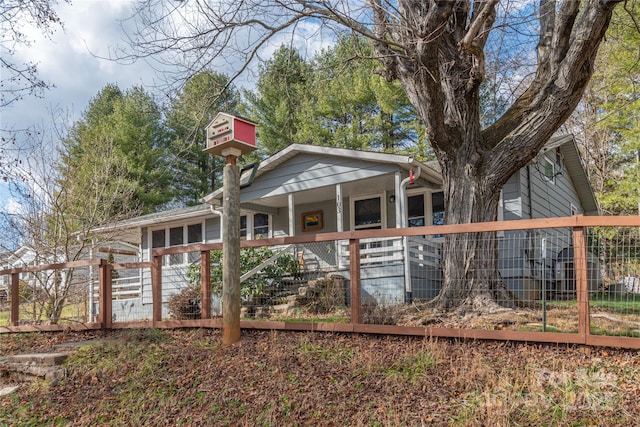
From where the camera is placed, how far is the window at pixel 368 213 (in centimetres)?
1176

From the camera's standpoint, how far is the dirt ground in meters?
3.43

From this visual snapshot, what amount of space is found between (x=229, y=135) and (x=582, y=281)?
3.95 metres

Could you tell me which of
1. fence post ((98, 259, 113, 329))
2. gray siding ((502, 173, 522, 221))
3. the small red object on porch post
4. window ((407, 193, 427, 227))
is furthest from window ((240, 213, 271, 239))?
the small red object on porch post

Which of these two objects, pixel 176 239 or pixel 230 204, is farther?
pixel 176 239

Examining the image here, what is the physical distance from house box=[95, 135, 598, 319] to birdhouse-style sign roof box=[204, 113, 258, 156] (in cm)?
319

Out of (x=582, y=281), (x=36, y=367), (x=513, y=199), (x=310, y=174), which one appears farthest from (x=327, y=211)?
(x=582, y=281)

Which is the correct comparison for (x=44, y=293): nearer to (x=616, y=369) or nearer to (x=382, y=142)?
(x=616, y=369)

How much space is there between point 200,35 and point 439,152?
12.0 feet

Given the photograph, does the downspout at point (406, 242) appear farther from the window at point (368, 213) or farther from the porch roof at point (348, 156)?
the window at point (368, 213)

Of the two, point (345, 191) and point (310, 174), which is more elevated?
point (310, 174)

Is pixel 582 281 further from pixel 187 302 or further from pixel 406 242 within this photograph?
pixel 187 302

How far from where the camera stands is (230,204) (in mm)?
5438

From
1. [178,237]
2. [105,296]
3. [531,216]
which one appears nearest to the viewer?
[105,296]

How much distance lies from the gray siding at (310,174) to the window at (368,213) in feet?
6.34
